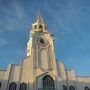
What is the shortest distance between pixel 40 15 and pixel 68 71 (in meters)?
22.7

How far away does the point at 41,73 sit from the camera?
199ft

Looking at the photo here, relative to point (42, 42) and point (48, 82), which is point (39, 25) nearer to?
point (42, 42)

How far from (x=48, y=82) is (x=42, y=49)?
32.5ft

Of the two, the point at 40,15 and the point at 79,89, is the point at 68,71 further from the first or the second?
the point at 40,15

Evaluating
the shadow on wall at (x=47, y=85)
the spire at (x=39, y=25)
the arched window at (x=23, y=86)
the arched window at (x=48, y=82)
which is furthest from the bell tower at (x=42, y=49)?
the arched window at (x=23, y=86)

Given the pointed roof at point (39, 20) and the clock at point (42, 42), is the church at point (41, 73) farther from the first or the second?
the pointed roof at point (39, 20)

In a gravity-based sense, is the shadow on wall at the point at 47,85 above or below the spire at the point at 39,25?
below

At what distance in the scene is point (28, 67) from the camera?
6228 centimetres

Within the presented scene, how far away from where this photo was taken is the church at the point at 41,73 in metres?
58.8

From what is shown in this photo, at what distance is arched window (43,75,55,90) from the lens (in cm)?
5925

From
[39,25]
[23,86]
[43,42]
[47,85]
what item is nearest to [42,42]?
[43,42]

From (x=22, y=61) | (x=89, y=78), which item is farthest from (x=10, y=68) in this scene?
(x=89, y=78)

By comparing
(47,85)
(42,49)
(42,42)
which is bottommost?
(47,85)

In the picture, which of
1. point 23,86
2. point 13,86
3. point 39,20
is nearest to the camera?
point 13,86
